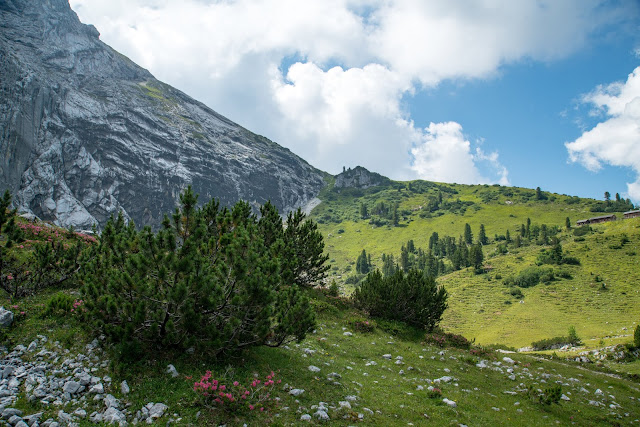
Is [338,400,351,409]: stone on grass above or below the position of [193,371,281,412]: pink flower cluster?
below

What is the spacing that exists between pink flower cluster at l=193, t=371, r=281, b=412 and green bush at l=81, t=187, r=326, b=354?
1.41 meters

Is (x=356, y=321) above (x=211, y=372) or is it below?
below

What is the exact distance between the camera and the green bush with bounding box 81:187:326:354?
10008 mm

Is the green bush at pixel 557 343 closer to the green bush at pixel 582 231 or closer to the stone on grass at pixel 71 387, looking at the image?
the stone on grass at pixel 71 387

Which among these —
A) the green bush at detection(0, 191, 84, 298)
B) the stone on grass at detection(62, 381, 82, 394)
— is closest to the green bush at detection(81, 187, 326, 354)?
the stone on grass at detection(62, 381, 82, 394)

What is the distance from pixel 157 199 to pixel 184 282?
202796mm

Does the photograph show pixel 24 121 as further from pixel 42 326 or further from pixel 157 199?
pixel 42 326

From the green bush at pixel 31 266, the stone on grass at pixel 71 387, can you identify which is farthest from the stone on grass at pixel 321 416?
the green bush at pixel 31 266

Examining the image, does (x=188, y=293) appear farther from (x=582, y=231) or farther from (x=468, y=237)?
(x=468, y=237)

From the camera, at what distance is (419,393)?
13.3 metres

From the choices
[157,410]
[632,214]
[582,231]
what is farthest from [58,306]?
[632,214]

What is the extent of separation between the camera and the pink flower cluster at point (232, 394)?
8.77 meters

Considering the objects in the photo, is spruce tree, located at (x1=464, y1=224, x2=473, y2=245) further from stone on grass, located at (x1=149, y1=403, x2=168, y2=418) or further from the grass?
stone on grass, located at (x1=149, y1=403, x2=168, y2=418)

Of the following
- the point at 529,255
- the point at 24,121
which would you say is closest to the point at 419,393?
the point at 529,255
